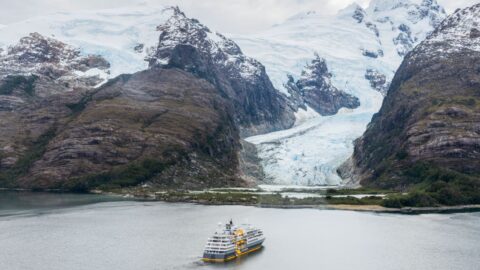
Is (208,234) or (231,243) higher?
(208,234)

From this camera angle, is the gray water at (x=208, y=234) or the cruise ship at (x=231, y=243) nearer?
the gray water at (x=208, y=234)

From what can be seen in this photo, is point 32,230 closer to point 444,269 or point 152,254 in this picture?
point 152,254

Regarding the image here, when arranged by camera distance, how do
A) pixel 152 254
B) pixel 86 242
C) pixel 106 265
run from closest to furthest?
pixel 106 265 < pixel 152 254 < pixel 86 242

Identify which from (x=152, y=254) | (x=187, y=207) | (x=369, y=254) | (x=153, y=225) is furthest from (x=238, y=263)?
(x=187, y=207)

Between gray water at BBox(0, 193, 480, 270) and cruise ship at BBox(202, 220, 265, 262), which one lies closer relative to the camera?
gray water at BBox(0, 193, 480, 270)
